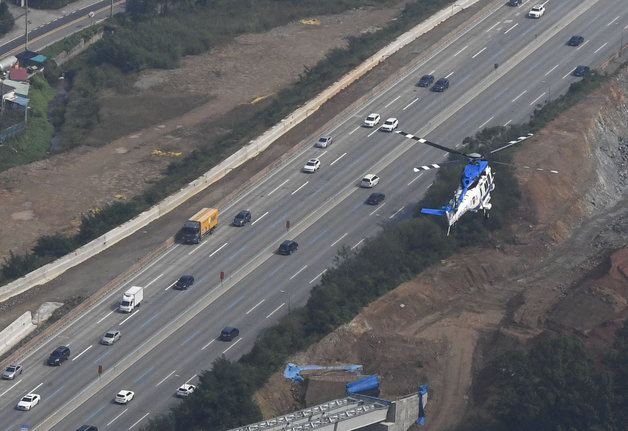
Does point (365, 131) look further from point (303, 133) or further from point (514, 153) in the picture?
point (514, 153)

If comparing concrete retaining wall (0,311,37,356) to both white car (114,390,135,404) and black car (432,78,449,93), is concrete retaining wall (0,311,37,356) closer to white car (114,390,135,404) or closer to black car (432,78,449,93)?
white car (114,390,135,404)

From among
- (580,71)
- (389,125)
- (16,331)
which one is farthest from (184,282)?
(580,71)

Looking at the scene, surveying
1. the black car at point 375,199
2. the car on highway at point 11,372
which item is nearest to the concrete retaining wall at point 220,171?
the car on highway at point 11,372

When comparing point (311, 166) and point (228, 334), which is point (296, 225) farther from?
point (228, 334)

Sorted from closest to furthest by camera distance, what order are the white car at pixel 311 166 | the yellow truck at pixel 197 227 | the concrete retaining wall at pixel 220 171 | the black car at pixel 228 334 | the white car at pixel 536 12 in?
the black car at pixel 228 334
the concrete retaining wall at pixel 220 171
the yellow truck at pixel 197 227
the white car at pixel 311 166
the white car at pixel 536 12

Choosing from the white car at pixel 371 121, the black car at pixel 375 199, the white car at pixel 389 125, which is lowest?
the white car at pixel 371 121

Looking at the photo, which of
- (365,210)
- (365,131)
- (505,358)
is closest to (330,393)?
(505,358)

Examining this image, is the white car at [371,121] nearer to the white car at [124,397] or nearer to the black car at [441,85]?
the black car at [441,85]

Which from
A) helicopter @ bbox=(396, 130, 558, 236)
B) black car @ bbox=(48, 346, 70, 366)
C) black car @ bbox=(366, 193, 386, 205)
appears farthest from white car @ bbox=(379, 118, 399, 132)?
black car @ bbox=(48, 346, 70, 366)
